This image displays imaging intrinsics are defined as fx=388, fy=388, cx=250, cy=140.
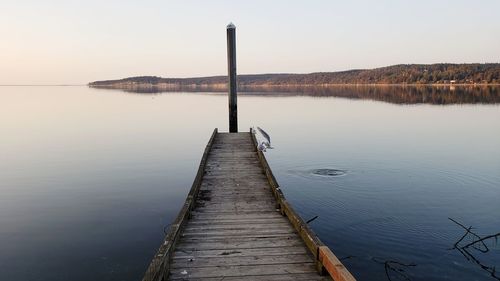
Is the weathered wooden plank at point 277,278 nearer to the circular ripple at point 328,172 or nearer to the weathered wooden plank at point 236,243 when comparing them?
the weathered wooden plank at point 236,243

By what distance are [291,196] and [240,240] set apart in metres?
7.36

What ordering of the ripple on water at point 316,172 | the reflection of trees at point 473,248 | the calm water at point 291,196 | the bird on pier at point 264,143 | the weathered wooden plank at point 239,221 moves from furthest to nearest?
the ripple on water at point 316,172
the bird on pier at point 264,143
the calm water at point 291,196
the reflection of trees at point 473,248
the weathered wooden plank at point 239,221

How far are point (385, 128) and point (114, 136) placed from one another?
22686 millimetres

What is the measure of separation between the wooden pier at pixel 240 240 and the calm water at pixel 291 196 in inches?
78.0

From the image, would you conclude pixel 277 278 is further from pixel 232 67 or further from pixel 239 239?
pixel 232 67

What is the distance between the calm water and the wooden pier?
6.50ft

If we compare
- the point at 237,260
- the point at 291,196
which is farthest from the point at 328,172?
the point at 237,260

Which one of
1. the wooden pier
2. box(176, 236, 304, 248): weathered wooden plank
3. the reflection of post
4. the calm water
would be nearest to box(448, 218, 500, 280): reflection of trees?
the calm water

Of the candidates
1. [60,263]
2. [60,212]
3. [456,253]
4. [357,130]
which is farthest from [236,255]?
[357,130]

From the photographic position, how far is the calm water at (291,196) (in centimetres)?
904

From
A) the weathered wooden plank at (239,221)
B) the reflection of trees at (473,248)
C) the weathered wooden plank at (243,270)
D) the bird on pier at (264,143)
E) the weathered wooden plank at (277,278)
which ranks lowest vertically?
the reflection of trees at (473,248)

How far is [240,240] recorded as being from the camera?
7.02m

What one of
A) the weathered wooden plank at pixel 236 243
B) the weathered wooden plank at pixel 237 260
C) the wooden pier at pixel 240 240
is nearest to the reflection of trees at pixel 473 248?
the wooden pier at pixel 240 240

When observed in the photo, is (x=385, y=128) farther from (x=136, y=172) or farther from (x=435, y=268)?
(x=435, y=268)
